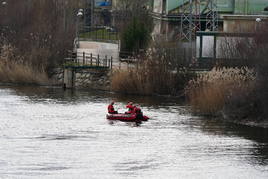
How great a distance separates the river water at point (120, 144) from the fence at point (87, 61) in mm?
11941

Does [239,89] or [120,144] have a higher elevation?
[239,89]

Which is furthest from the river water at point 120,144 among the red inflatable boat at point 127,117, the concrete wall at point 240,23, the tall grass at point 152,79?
the concrete wall at point 240,23

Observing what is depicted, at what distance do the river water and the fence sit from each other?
11.9 m

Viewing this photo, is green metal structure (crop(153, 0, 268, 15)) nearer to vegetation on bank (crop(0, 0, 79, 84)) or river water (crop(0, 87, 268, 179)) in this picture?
vegetation on bank (crop(0, 0, 79, 84))

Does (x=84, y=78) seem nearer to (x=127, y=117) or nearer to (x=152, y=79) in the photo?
(x=152, y=79)

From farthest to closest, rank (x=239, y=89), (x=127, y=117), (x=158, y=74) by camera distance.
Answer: (x=158, y=74) → (x=127, y=117) → (x=239, y=89)

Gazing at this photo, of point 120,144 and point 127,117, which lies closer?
point 120,144

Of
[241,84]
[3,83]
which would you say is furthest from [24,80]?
[241,84]

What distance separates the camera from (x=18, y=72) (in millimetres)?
75125

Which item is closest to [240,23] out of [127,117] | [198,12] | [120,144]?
[198,12]

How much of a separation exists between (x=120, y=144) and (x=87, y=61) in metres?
29.8

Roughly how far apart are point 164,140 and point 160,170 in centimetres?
675

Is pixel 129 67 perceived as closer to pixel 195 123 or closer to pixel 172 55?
→ pixel 172 55

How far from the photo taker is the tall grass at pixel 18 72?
75.1 m
